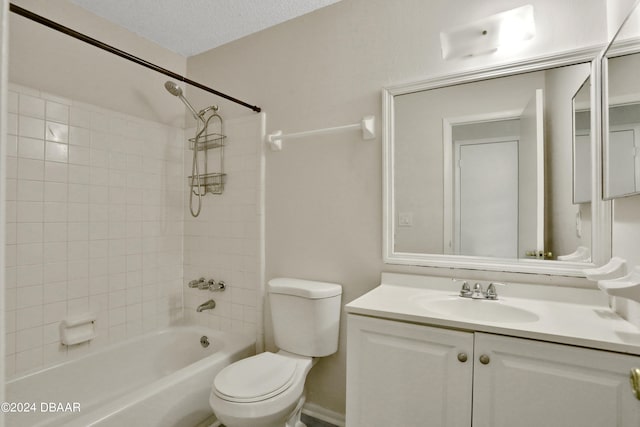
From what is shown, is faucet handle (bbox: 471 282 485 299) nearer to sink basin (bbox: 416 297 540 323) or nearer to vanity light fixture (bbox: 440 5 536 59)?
sink basin (bbox: 416 297 540 323)

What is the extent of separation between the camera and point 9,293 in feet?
5.28

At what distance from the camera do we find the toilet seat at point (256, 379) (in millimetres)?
1356

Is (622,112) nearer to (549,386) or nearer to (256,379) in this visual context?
(549,386)

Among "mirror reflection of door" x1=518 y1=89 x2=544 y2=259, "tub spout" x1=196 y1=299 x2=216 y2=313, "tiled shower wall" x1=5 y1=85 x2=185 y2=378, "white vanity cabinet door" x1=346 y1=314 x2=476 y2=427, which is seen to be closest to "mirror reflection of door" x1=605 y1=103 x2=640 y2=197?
"mirror reflection of door" x1=518 y1=89 x2=544 y2=259

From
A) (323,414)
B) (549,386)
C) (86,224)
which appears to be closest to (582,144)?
(549,386)

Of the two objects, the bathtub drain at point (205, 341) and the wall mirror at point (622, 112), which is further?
the bathtub drain at point (205, 341)

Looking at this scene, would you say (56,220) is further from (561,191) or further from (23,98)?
(561,191)

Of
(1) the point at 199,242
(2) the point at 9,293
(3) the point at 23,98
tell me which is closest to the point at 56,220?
(2) the point at 9,293

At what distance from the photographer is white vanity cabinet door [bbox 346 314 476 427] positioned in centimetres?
111

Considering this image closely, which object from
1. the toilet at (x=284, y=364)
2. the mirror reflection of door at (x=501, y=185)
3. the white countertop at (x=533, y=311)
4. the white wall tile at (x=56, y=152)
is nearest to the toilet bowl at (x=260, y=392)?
the toilet at (x=284, y=364)

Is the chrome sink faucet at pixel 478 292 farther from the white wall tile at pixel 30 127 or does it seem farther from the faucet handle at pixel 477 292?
the white wall tile at pixel 30 127

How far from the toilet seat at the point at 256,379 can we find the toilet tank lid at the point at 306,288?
0.34 meters

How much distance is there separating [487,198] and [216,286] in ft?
5.84

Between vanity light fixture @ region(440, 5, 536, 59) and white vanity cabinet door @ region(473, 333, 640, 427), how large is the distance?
1242 millimetres
